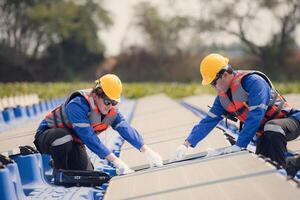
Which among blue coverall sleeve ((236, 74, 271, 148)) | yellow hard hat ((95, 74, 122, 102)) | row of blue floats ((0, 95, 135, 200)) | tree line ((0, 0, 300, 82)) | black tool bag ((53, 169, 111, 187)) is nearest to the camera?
row of blue floats ((0, 95, 135, 200))

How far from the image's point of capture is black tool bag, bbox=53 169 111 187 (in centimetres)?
553

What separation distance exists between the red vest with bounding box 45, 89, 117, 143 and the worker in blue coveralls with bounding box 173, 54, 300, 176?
2.66ft

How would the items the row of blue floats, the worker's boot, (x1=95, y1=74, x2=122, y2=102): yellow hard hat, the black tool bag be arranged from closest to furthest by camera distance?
1. the row of blue floats
2. the worker's boot
3. the black tool bag
4. (x1=95, y1=74, x2=122, y2=102): yellow hard hat

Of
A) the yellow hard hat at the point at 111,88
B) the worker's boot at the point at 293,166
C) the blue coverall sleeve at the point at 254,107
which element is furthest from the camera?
the yellow hard hat at the point at 111,88

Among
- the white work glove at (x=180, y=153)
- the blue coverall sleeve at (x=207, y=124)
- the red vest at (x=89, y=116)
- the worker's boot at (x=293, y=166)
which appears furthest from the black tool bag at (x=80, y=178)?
Answer: the worker's boot at (x=293, y=166)

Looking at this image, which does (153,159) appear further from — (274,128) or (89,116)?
(274,128)

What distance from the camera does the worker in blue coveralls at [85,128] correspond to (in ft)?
18.3

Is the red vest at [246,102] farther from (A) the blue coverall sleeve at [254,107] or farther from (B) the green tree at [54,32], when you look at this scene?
(B) the green tree at [54,32]

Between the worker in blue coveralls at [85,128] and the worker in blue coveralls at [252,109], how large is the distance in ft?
2.35

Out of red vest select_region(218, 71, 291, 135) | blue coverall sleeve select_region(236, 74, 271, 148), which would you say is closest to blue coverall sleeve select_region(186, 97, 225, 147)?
red vest select_region(218, 71, 291, 135)

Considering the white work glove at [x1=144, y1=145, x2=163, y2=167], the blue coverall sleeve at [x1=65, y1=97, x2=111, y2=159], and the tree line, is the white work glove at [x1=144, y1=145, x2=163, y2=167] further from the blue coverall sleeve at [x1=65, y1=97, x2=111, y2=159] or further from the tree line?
the tree line

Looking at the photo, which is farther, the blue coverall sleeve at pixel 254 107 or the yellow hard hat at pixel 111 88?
the yellow hard hat at pixel 111 88

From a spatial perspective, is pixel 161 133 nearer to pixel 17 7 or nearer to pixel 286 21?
pixel 286 21

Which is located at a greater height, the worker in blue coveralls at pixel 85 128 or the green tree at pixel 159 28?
the worker in blue coveralls at pixel 85 128
